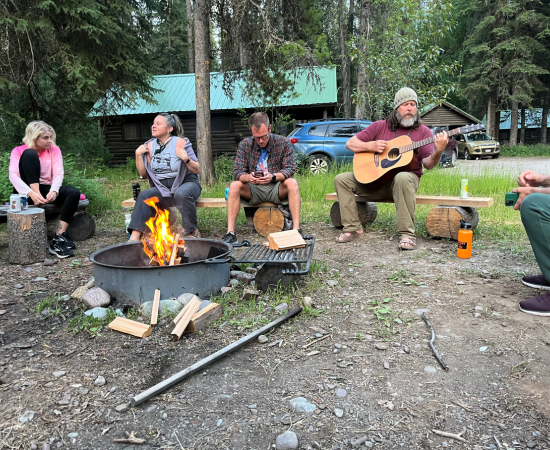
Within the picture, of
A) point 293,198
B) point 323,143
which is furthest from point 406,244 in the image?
point 323,143

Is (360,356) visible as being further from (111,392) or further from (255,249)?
(255,249)

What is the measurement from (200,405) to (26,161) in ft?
12.7

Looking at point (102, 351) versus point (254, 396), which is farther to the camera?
point (102, 351)

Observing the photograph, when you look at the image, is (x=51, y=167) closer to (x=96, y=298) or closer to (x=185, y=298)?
(x=96, y=298)

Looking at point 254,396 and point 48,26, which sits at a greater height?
point 48,26

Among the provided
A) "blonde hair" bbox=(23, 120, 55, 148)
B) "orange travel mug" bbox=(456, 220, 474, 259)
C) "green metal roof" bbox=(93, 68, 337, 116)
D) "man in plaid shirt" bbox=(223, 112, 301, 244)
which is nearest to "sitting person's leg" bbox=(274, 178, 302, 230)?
"man in plaid shirt" bbox=(223, 112, 301, 244)

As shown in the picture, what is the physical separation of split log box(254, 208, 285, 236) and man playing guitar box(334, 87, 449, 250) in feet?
2.26

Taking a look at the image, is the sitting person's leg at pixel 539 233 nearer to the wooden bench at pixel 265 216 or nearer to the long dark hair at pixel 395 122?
the long dark hair at pixel 395 122

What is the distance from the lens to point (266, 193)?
5.02 m

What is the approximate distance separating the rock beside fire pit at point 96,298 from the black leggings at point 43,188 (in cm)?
208

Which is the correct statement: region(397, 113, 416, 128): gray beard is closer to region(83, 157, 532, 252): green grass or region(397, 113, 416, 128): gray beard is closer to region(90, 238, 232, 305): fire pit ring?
region(83, 157, 532, 252): green grass

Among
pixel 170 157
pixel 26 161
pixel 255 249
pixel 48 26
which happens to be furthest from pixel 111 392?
pixel 48 26

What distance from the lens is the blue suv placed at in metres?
11.4

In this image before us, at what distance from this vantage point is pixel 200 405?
1998mm
